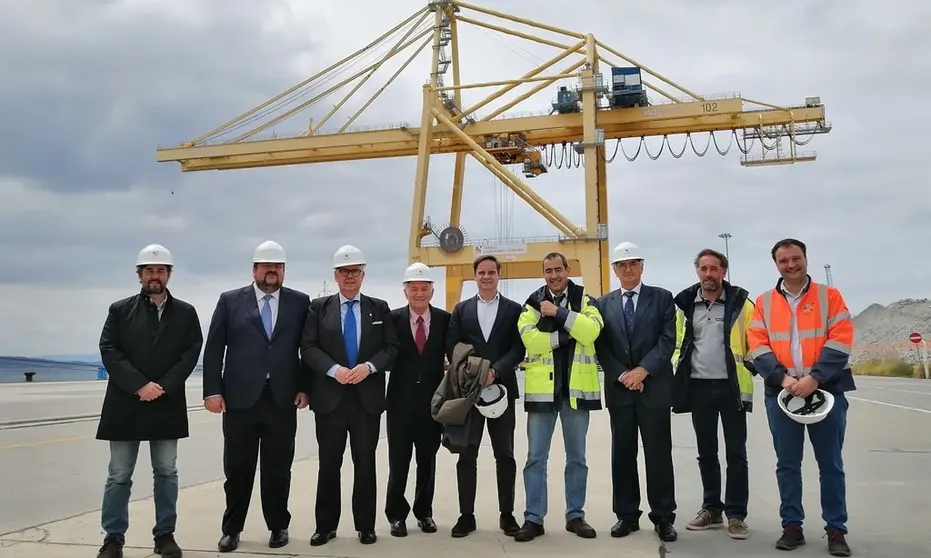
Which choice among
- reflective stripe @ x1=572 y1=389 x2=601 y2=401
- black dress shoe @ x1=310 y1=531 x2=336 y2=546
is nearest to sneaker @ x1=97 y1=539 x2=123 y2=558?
black dress shoe @ x1=310 y1=531 x2=336 y2=546

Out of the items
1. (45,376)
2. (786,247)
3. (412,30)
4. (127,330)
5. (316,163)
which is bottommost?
(45,376)

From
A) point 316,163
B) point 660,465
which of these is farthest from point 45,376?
point 660,465

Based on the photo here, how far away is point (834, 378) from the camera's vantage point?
3779mm

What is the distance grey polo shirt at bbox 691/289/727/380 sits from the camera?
4.25 meters

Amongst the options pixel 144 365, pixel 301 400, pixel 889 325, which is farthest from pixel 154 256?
pixel 889 325

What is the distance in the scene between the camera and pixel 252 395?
404 centimetres

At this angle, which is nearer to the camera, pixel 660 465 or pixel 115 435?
pixel 115 435

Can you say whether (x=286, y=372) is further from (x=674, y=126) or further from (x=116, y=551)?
(x=674, y=126)

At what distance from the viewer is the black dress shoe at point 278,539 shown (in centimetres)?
388

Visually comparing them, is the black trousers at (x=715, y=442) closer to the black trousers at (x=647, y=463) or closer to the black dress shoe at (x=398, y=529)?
the black trousers at (x=647, y=463)

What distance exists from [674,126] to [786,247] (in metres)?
20.6

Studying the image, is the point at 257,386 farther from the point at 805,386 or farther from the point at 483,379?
the point at 805,386

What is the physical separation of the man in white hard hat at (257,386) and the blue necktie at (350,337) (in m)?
0.28

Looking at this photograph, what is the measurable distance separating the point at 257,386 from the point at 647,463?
7.73ft
